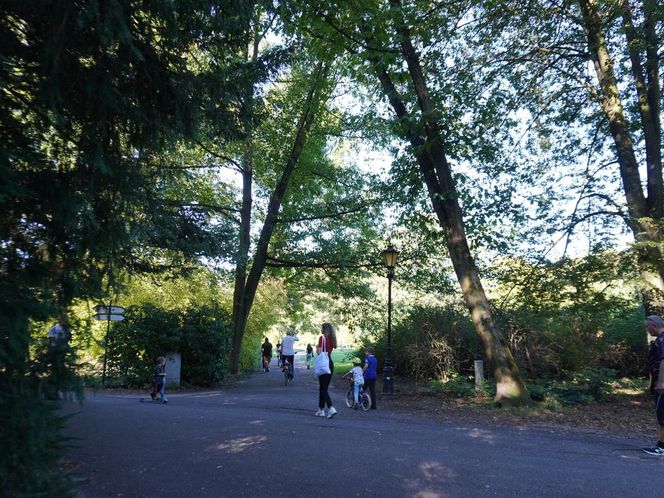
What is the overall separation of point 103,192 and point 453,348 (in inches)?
554

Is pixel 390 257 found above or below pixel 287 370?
above

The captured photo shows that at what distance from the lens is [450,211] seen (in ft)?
41.4

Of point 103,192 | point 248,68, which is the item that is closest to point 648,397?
point 248,68

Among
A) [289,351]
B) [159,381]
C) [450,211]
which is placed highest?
[450,211]

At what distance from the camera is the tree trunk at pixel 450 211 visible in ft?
37.9

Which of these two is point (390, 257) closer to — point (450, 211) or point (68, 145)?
point (450, 211)

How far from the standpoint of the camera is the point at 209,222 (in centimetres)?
1040

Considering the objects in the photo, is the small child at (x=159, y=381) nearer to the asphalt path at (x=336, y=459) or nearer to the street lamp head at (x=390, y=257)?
the asphalt path at (x=336, y=459)

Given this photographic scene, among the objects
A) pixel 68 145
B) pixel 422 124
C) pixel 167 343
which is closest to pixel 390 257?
pixel 422 124

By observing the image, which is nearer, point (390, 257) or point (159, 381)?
point (159, 381)

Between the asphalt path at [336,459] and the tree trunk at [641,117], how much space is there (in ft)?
19.9

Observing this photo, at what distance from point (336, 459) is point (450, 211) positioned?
7967 mm

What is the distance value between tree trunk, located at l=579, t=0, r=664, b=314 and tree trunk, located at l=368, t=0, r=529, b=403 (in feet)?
11.8

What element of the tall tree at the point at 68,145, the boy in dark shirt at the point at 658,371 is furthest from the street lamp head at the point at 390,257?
the tall tree at the point at 68,145
